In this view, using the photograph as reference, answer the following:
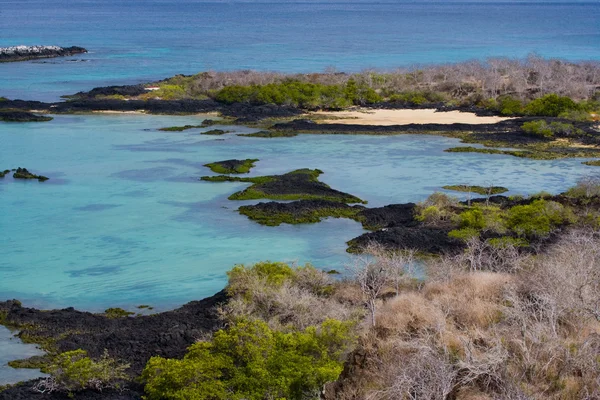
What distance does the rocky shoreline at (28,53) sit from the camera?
327 ft

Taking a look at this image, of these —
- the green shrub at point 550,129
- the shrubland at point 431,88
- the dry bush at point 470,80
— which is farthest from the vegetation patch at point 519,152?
the dry bush at point 470,80

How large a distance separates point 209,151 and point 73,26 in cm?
14390

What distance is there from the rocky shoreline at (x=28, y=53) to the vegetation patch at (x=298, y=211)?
7648 centimetres

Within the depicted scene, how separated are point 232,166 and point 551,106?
25882 millimetres

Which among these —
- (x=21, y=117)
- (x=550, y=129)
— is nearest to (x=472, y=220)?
(x=550, y=129)

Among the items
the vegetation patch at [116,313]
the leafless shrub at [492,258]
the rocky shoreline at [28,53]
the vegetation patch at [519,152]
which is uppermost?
the rocky shoreline at [28,53]

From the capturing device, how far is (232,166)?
4088cm

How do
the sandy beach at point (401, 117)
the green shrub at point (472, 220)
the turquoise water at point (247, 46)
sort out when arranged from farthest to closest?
the turquoise water at point (247, 46) → the sandy beach at point (401, 117) → the green shrub at point (472, 220)

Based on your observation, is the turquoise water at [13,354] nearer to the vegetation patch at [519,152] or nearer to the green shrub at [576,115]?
the vegetation patch at [519,152]

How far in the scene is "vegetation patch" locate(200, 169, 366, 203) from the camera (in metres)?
34.9

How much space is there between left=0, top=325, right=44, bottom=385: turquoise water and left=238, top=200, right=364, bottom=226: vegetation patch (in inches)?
495

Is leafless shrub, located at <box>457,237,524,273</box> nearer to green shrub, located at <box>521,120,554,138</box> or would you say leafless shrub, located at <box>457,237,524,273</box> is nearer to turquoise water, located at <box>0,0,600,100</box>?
green shrub, located at <box>521,120,554,138</box>

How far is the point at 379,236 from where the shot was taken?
28500 millimetres

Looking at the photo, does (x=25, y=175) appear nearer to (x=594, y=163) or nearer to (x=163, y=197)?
(x=163, y=197)
